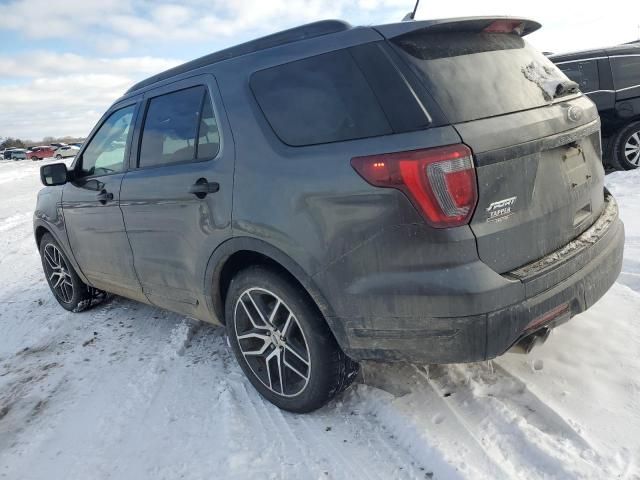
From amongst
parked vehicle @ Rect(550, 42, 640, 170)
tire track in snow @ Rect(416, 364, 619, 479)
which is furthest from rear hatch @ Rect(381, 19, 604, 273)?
parked vehicle @ Rect(550, 42, 640, 170)

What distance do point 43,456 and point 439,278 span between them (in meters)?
2.20

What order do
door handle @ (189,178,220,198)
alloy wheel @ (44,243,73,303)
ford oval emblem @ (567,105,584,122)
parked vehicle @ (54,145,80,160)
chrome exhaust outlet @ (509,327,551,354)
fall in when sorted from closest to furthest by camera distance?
1. chrome exhaust outlet @ (509,327,551,354)
2. ford oval emblem @ (567,105,584,122)
3. door handle @ (189,178,220,198)
4. alloy wheel @ (44,243,73,303)
5. parked vehicle @ (54,145,80,160)

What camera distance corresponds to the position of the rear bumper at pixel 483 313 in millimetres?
2000

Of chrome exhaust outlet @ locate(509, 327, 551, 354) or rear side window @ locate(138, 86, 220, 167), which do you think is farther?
rear side window @ locate(138, 86, 220, 167)

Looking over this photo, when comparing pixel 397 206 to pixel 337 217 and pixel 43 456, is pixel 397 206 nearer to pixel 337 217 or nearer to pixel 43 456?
pixel 337 217

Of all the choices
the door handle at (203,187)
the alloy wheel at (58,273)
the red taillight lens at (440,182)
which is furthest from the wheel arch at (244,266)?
the alloy wheel at (58,273)

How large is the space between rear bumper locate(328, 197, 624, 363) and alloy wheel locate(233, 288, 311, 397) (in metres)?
0.35

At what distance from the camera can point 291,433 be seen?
2521mm

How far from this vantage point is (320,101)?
2.31m

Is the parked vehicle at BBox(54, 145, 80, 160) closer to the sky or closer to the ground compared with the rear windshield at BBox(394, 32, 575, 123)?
closer to the ground

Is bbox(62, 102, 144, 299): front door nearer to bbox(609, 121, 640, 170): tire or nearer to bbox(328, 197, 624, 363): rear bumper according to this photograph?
bbox(328, 197, 624, 363): rear bumper

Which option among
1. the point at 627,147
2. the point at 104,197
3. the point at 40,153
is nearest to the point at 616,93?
the point at 627,147

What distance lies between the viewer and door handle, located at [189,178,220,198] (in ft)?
8.85

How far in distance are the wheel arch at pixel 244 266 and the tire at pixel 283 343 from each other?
2.9 inches
